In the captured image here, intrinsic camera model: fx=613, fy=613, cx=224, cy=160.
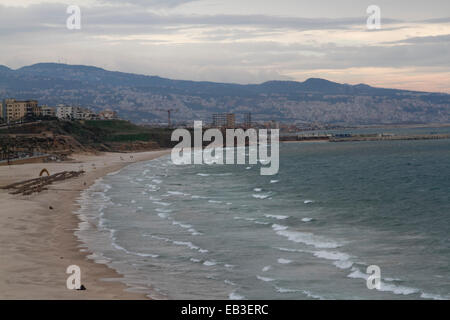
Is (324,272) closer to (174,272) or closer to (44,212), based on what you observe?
(174,272)

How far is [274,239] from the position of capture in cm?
3369

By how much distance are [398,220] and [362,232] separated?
18.3ft

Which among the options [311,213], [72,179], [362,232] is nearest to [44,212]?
[311,213]

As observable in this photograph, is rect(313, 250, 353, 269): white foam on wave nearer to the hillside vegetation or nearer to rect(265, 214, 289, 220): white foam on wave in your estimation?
rect(265, 214, 289, 220): white foam on wave

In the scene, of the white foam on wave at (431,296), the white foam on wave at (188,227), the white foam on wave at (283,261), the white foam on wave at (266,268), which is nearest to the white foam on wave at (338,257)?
the white foam on wave at (283,261)

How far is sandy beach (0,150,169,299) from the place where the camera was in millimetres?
21859

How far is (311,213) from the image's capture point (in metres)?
44.2

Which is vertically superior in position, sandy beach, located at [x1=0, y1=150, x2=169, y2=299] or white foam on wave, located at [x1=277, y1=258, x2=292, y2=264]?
sandy beach, located at [x1=0, y1=150, x2=169, y2=299]

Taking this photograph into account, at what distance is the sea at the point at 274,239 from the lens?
23.9 meters

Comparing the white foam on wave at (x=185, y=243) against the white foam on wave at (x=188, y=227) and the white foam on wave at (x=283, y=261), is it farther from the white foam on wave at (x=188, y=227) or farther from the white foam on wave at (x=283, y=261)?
the white foam on wave at (x=283, y=261)

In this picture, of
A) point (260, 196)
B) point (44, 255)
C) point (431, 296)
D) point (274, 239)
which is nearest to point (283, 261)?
point (274, 239)

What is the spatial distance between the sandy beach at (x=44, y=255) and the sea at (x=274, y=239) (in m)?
0.89

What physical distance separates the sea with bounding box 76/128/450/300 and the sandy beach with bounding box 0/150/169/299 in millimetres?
893

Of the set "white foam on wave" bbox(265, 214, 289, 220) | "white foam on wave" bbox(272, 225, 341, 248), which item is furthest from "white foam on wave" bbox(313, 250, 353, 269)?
"white foam on wave" bbox(265, 214, 289, 220)
